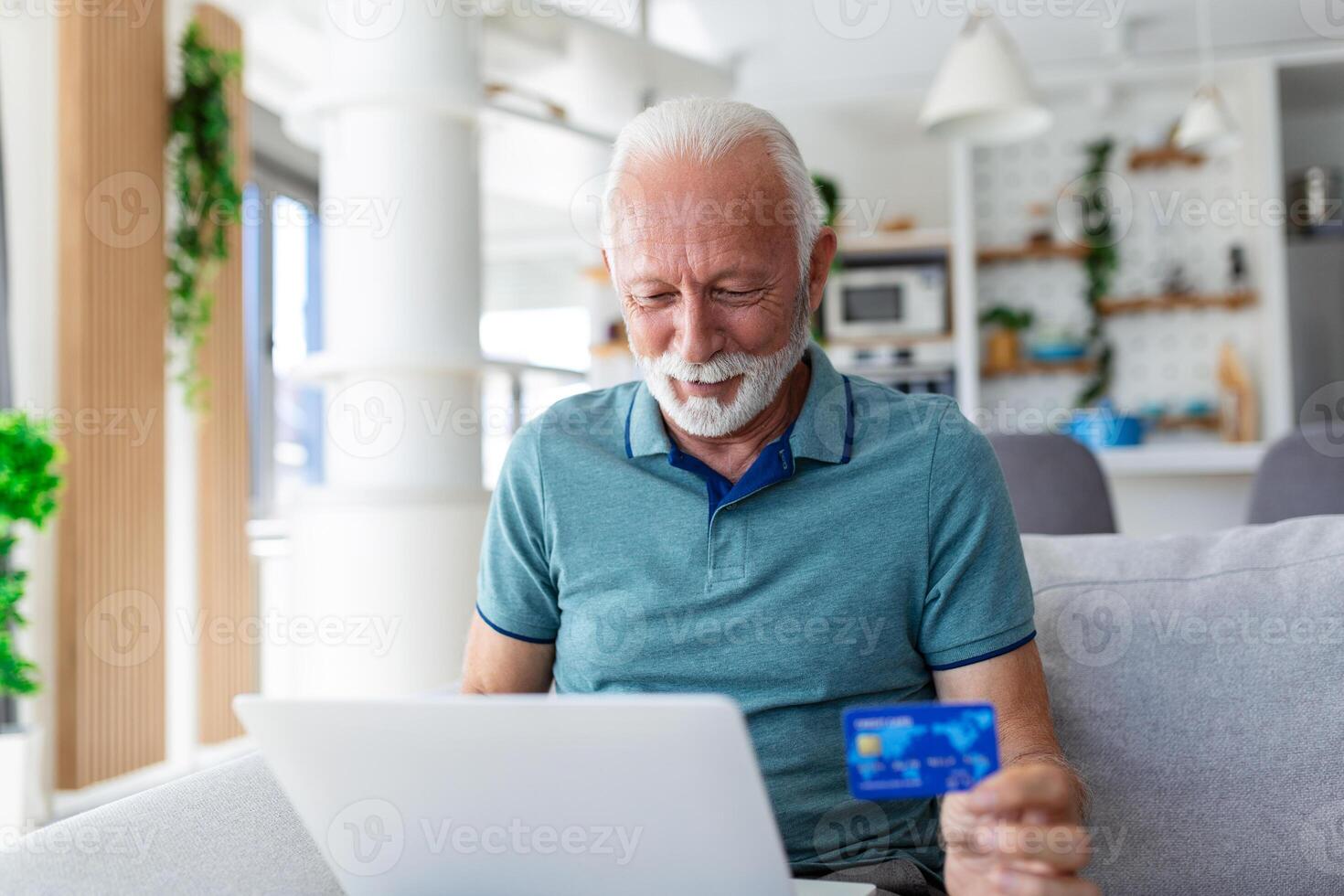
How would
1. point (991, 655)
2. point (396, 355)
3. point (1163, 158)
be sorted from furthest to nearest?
point (1163, 158)
point (396, 355)
point (991, 655)

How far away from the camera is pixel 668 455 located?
4.74ft

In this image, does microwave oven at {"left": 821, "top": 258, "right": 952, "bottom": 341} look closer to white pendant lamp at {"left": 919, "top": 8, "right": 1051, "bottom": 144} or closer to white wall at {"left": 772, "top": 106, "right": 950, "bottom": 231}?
white wall at {"left": 772, "top": 106, "right": 950, "bottom": 231}

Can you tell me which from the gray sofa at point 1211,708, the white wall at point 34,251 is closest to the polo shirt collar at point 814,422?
the gray sofa at point 1211,708

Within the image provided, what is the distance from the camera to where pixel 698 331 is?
1.38 meters

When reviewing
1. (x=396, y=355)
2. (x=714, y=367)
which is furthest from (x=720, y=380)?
(x=396, y=355)

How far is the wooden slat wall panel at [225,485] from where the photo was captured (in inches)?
189

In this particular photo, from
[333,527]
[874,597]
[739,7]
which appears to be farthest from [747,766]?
[739,7]

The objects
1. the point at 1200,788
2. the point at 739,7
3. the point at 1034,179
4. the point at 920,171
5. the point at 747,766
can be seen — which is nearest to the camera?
the point at 747,766

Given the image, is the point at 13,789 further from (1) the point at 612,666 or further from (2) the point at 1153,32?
(2) the point at 1153,32

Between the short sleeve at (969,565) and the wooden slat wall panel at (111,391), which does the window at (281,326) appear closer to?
the wooden slat wall panel at (111,391)

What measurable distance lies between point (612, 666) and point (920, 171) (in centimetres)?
640

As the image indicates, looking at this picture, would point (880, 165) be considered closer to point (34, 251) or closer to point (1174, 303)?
point (1174, 303)

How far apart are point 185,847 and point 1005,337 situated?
5.78m

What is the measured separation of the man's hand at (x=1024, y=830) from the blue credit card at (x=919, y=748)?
3cm
